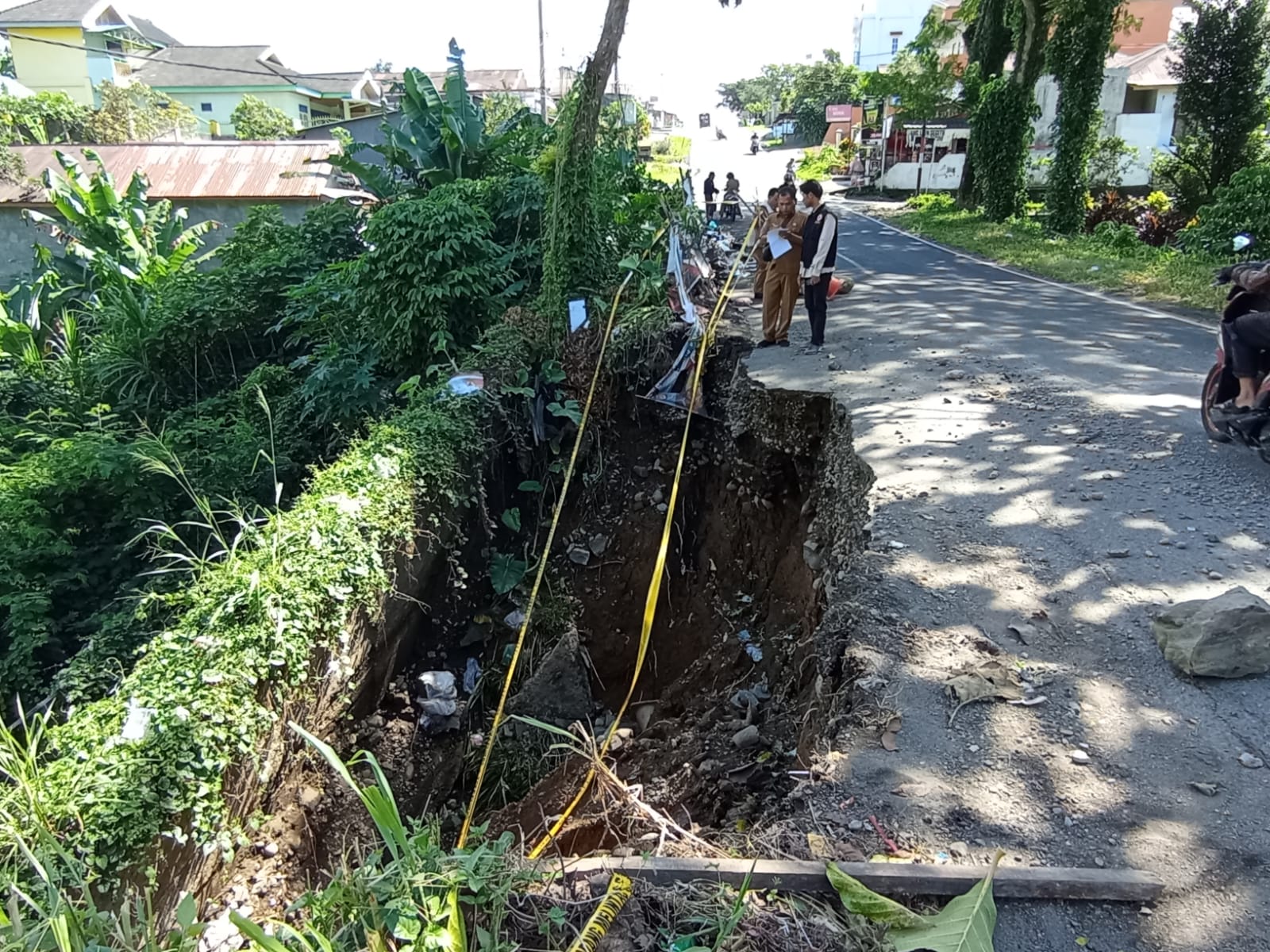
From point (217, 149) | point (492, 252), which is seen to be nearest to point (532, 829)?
point (492, 252)

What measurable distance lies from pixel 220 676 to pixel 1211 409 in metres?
5.99

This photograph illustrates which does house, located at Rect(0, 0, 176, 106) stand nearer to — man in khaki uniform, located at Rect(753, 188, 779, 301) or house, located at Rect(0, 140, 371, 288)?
house, located at Rect(0, 140, 371, 288)

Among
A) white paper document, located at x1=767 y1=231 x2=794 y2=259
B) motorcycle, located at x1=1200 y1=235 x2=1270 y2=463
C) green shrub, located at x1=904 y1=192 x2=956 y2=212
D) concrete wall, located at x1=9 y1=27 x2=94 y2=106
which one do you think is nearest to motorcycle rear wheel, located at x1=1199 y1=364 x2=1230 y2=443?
motorcycle, located at x1=1200 y1=235 x2=1270 y2=463

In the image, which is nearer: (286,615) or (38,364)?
(286,615)

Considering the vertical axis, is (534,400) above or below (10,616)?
above

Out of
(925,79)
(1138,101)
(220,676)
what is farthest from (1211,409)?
(1138,101)

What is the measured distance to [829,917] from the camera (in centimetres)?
232

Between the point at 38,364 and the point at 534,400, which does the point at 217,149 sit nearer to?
the point at 38,364

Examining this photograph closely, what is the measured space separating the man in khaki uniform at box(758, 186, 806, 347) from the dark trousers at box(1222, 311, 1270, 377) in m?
3.35

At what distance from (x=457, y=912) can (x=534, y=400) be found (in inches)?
199

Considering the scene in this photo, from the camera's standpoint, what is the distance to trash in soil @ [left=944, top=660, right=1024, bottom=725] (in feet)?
10.5

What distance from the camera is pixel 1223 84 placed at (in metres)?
17.2

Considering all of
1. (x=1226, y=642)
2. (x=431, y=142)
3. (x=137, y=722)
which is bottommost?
(x=137, y=722)

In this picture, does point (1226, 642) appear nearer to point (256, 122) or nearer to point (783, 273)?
point (783, 273)
